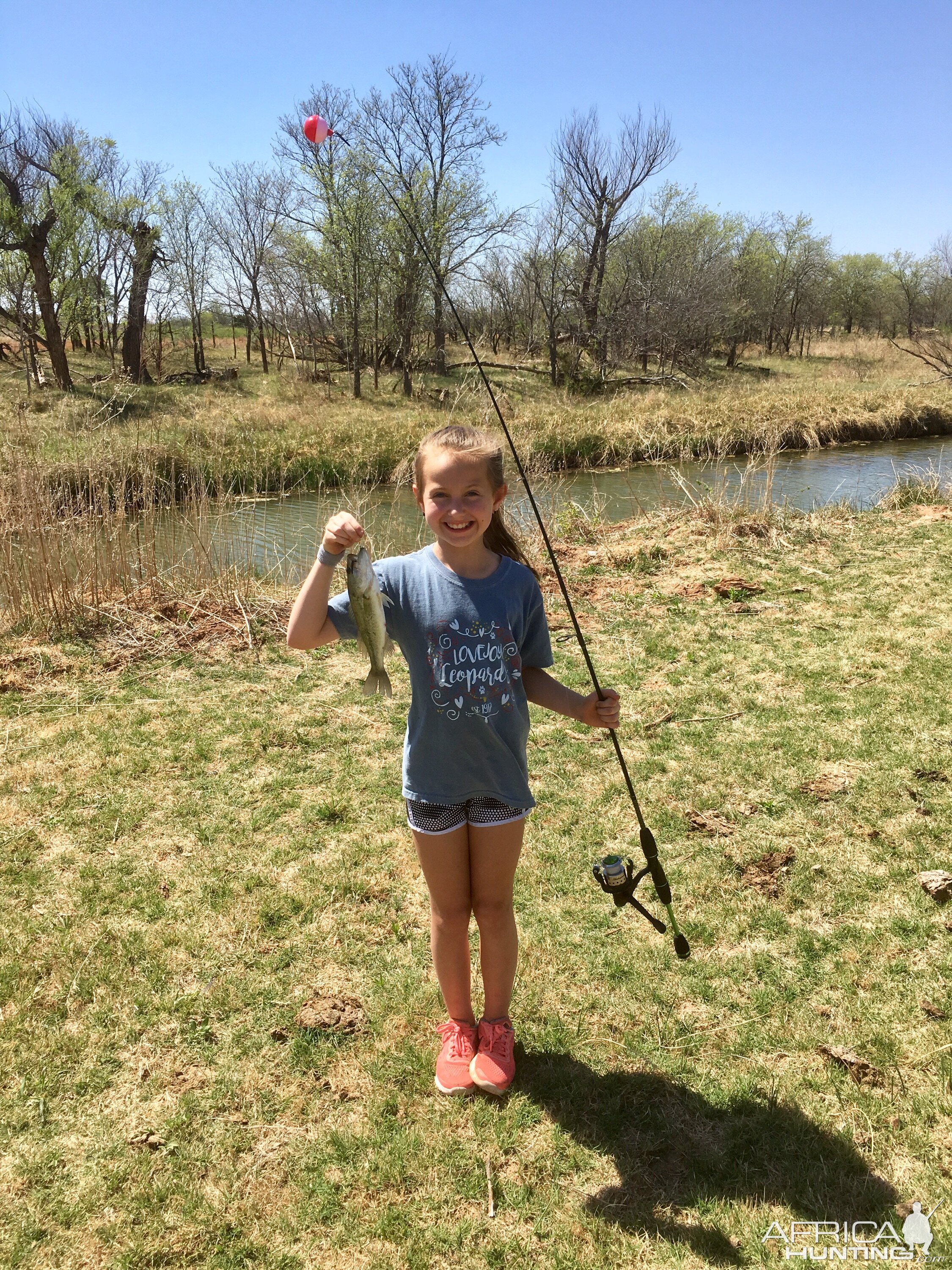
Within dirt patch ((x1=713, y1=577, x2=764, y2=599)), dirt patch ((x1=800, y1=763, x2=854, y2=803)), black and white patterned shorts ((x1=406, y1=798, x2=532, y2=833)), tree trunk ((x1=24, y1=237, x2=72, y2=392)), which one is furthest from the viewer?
tree trunk ((x1=24, y1=237, x2=72, y2=392))

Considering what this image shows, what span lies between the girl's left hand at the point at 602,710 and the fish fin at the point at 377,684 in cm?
54

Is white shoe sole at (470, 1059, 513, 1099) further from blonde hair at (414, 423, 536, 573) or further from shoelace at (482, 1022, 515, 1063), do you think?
blonde hair at (414, 423, 536, 573)

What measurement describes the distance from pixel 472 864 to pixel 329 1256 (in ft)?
3.27

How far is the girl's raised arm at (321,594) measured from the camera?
1955mm

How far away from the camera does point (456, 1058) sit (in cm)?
244

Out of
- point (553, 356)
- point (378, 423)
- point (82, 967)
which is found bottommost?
point (82, 967)

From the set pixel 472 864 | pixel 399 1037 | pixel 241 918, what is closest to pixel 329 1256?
pixel 399 1037

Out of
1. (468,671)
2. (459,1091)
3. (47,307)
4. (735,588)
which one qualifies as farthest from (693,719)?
(47,307)

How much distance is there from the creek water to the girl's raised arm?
11.0 ft

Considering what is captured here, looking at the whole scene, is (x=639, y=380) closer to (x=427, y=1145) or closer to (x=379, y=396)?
(x=379, y=396)

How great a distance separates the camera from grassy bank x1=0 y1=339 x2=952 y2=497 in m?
10.7

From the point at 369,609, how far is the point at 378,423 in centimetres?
1860

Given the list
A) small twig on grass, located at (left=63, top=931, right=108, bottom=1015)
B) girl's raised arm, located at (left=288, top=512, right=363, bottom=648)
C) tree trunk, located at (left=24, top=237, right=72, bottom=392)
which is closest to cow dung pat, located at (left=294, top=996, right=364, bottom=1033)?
→ small twig on grass, located at (left=63, top=931, right=108, bottom=1015)

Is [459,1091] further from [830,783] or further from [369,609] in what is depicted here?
[830,783]
